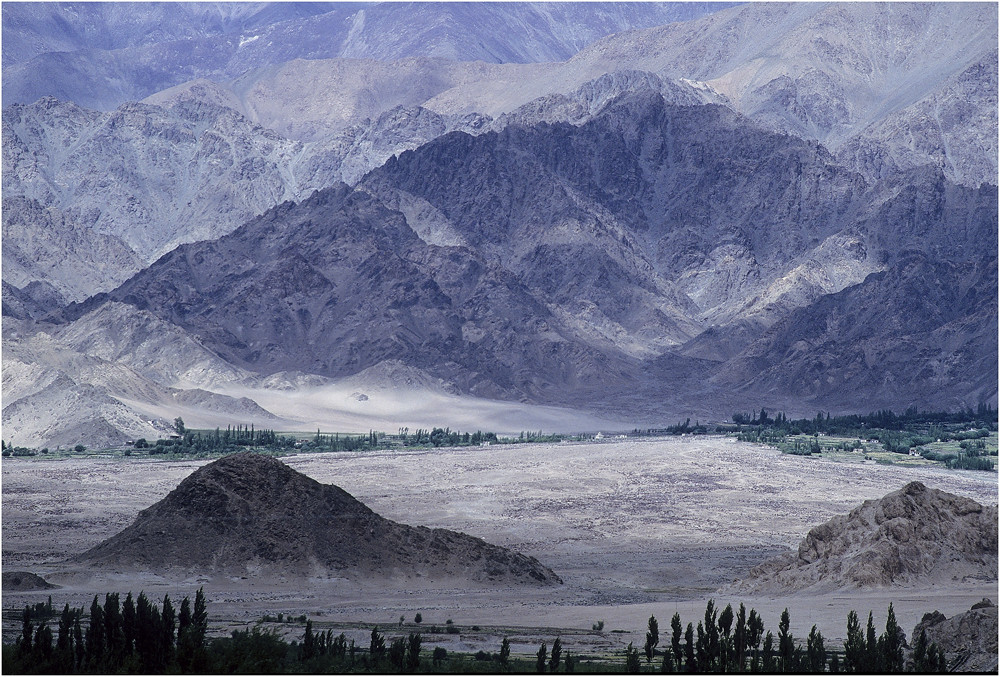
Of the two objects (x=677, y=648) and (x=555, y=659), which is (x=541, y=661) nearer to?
(x=555, y=659)

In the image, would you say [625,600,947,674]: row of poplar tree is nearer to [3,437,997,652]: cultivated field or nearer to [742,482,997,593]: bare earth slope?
[3,437,997,652]: cultivated field

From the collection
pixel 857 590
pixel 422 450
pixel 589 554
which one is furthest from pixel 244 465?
pixel 422 450

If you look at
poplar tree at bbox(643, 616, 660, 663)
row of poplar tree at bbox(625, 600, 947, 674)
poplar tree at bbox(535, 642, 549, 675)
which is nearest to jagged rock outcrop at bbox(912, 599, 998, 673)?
row of poplar tree at bbox(625, 600, 947, 674)

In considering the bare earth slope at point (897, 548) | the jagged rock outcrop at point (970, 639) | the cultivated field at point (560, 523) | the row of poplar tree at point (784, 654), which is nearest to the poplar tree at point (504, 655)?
the row of poplar tree at point (784, 654)

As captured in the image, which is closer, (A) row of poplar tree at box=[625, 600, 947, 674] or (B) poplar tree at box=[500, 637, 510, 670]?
(A) row of poplar tree at box=[625, 600, 947, 674]

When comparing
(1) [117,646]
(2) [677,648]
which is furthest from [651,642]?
(1) [117,646]

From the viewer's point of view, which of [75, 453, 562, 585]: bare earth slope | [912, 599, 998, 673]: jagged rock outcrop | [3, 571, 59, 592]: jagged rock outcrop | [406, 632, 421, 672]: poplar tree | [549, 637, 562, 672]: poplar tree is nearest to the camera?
[912, 599, 998, 673]: jagged rock outcrop

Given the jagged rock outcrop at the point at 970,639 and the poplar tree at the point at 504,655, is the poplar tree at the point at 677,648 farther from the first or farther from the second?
the jagged rock outcrop at the point at 970,639
